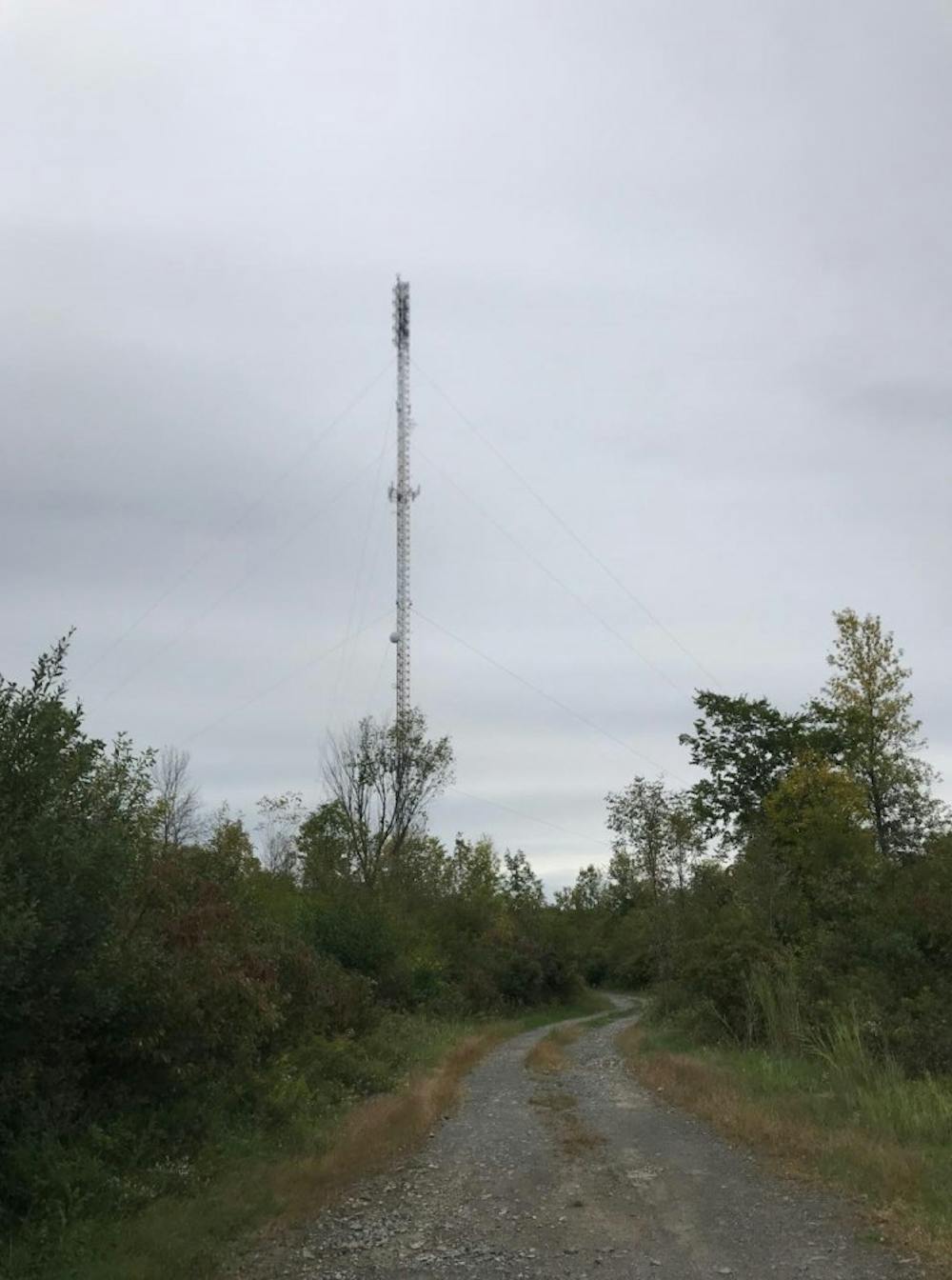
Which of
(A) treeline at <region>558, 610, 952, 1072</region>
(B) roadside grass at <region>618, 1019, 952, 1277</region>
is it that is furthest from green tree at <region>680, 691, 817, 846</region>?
(B) roadside grass at <region>618, 1019, 952, 1277</region>

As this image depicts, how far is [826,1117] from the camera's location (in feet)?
42.3

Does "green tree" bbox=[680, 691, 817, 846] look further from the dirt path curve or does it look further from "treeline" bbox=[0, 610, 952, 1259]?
the dirt path curve

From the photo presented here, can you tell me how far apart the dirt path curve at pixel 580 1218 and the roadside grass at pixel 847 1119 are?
1.14ft

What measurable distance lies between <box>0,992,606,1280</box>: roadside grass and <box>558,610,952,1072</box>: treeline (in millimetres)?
6431

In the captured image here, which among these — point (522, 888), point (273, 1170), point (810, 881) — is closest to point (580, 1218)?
point (273, 1170)

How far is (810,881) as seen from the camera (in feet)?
86.1

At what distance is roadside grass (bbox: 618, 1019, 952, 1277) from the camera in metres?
8.97

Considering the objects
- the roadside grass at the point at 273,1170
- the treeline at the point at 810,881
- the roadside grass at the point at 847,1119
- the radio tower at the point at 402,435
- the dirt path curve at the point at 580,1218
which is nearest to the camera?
the dirt path curve at the point at 580,1218

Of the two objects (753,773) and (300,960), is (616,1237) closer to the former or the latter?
(300,960)

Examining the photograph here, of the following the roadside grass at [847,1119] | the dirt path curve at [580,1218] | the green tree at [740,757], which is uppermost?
the green tree at [740,757]

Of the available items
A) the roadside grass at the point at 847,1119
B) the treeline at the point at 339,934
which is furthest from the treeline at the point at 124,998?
the roadside grass at the point at 847,1119

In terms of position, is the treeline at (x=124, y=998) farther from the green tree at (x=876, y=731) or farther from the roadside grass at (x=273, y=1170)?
the green tree at (x=876, y=731)

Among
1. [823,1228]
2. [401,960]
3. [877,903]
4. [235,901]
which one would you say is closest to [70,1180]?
[823,1228]

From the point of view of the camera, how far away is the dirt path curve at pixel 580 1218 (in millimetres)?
8117
